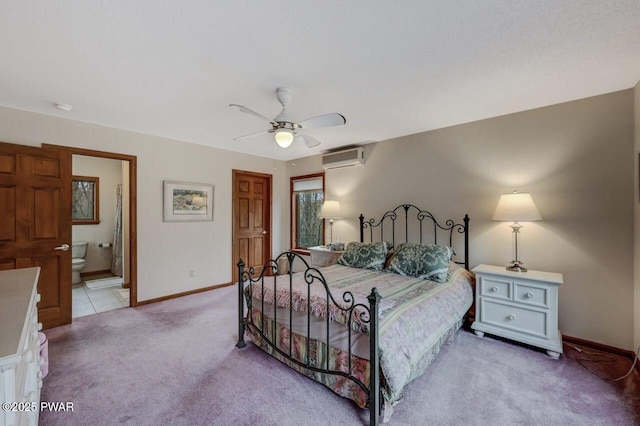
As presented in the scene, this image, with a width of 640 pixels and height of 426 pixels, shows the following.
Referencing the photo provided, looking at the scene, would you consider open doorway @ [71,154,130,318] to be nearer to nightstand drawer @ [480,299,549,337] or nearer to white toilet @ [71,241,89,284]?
white toilet @ [71,241,89,284]

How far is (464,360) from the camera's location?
253cm

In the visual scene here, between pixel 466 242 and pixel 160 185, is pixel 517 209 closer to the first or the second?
pixel 466 242

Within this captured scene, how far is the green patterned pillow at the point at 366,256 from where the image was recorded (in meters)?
3.38

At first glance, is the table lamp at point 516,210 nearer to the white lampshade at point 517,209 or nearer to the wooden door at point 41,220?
the white lampshade at point 517,209

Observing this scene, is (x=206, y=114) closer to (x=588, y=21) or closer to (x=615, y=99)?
(x=588, y=21)

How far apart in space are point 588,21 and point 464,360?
2.64 metres

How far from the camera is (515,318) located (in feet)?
9.11

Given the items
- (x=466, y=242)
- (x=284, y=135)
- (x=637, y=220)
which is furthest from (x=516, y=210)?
(x=284, y=135)

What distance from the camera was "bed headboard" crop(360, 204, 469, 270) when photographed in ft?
11.7

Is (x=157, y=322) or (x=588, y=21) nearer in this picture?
(x=588, y=21)

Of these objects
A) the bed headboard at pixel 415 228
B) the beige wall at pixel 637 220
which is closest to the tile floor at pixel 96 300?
the bed headboard at pixel 415 228

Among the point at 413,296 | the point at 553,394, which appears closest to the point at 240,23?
the point at 413,296

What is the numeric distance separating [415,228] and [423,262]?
1.01 meters

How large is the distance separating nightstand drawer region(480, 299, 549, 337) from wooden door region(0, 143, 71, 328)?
480 cm
